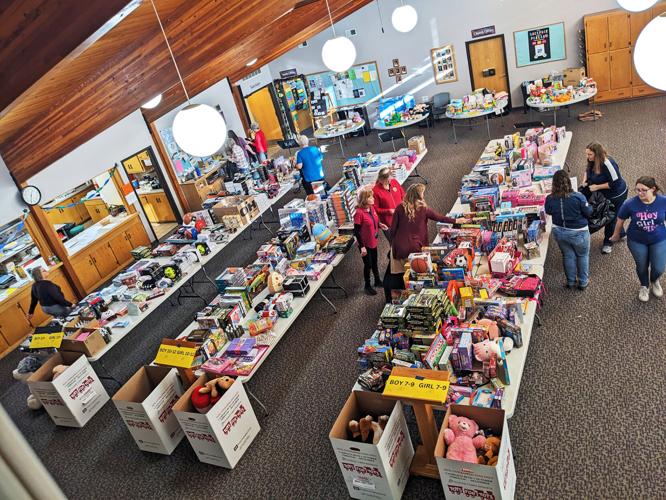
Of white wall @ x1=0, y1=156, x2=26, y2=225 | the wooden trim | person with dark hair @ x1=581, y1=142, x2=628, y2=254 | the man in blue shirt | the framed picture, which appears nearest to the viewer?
person with dark hair @ x1=581, y1=142, x2=628, y2=254

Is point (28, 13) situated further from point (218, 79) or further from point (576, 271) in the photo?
point (218, 79)

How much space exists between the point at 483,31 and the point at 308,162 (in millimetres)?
6267

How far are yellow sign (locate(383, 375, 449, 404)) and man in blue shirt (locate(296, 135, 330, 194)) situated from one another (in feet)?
19.4

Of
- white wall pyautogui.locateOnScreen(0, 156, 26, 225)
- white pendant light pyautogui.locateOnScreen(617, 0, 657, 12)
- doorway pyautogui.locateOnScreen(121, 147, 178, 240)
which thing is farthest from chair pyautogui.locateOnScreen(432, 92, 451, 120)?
white wall pyautogui.locateOnScreen(0, 156, 26, 225)

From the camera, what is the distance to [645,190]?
16.4 ft

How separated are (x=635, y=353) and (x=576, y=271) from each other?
124cm

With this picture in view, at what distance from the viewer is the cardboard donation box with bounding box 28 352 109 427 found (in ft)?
18.6

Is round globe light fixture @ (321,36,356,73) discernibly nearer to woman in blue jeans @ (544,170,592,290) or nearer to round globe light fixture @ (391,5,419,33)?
woman in blue jeans @ (544,170,592,290)

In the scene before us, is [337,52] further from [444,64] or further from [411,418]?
[444,64]

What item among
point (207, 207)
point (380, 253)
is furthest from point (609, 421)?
point (207, 207)

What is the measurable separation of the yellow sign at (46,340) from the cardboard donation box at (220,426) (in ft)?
7.05

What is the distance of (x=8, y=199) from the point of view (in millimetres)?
8094

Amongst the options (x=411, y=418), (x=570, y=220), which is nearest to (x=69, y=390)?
(x=411, y=418)

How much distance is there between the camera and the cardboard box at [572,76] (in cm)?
1142
